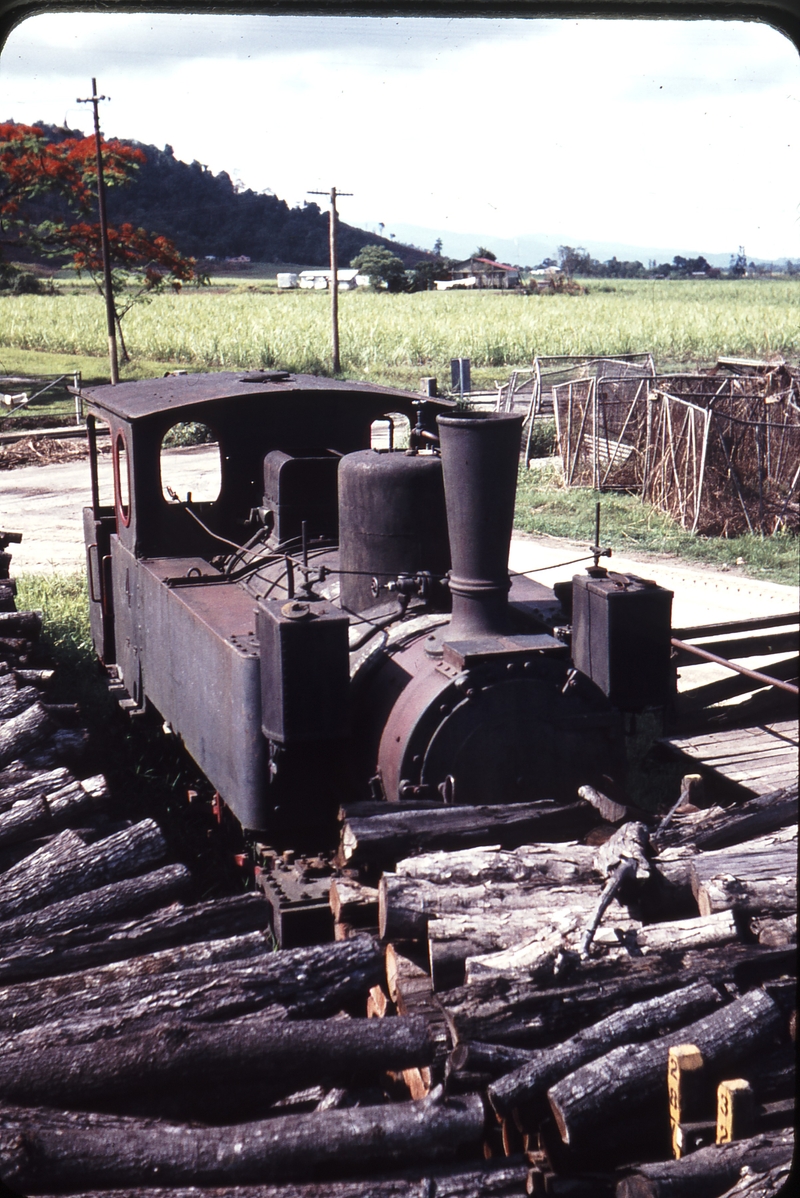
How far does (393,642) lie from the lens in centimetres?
512

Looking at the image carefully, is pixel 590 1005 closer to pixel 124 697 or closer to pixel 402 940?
pixel 402 940

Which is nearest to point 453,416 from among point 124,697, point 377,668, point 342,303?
point 377,668

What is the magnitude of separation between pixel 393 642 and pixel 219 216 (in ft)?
173

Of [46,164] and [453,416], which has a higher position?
[46,164]

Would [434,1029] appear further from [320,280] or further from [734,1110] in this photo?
[320,280]

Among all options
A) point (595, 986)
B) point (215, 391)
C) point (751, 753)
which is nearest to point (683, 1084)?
point (595, 986)

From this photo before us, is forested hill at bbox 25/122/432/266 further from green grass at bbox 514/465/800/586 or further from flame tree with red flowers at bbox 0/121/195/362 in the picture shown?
green grass at bbox 514/465/800/586

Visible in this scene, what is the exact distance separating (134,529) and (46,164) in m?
12.9

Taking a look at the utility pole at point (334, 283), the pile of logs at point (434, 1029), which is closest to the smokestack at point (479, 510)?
the pile of logs at point (434, 1029)

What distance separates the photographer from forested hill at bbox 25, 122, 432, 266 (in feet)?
170

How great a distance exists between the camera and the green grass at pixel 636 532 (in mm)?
13562

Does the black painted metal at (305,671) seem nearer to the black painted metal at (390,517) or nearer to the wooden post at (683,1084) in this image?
the black painted metal at (390,517)

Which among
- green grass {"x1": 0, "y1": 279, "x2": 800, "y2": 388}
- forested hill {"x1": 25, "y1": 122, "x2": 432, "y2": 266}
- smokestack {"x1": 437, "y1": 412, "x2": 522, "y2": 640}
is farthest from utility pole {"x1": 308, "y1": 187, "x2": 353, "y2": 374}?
forested hill {"x1": 25, "y1": 122, "x2": 432, "y2": 266}

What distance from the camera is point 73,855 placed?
4738 mm
